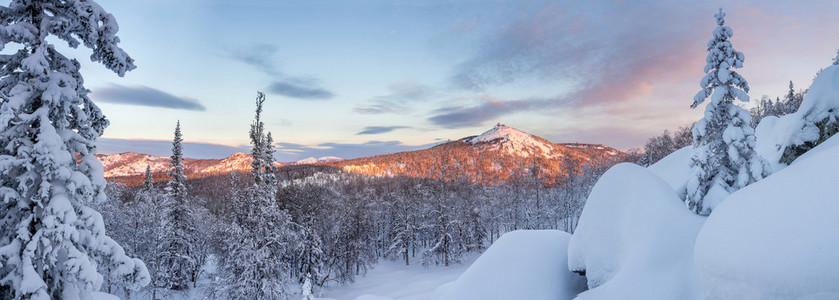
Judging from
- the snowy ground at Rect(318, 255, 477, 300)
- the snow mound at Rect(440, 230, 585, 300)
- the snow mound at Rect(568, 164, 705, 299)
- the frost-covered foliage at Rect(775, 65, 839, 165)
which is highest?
the frost-covered foliage at Rect(775, 65, 839, 165)

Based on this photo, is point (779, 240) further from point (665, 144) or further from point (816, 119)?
point (665, 144)

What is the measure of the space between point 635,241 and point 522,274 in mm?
2865

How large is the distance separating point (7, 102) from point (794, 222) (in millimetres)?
11973

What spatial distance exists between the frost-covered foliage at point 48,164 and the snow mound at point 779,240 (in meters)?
10.5

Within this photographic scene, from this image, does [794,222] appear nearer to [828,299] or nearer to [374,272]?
[828,299]

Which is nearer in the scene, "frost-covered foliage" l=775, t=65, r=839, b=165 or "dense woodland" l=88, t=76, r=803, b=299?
"frost-covered foliage" l=775, t=65, r=839, b=165

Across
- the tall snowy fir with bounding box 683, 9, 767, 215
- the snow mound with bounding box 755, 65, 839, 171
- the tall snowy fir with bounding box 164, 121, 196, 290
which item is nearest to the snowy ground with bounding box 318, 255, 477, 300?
the tall snowy fir with bounding box 164, 121, 196, 290

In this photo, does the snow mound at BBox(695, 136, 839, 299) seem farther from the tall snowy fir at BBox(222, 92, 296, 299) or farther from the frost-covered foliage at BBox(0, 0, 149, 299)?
the tall snowy fir at BBox(222, 92, 296, 299)

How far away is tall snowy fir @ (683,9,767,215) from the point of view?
1234cm

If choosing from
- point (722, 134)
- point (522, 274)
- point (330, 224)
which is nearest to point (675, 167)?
point (722, 134)

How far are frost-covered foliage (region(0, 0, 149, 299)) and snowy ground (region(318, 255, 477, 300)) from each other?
2269 cm

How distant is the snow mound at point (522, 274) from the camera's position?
29.3ft

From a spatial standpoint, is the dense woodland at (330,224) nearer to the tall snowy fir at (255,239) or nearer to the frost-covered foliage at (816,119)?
the tall snowy fir at (255,239)

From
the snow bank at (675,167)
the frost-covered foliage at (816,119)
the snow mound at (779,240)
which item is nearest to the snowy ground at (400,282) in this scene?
the snow bank at (675,167)
